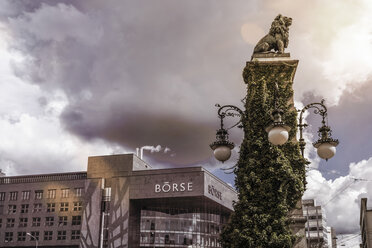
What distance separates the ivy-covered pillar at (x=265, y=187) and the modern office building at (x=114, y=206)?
254 ft

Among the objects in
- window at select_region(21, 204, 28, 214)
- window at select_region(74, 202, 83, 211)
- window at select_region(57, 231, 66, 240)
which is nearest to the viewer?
window at select_region(57, 231, 66, 240)

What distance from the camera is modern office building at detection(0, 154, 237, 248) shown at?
91.7 m

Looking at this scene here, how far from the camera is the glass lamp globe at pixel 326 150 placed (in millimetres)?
10062

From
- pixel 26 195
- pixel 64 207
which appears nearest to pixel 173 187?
pixel 64 207

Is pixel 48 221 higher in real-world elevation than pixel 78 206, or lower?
lower

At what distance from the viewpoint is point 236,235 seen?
1175 cm

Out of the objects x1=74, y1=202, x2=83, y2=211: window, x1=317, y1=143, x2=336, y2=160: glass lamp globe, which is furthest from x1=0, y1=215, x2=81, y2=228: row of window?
x1=317, y1=143, x2=336, y2=160: glass lamp globe

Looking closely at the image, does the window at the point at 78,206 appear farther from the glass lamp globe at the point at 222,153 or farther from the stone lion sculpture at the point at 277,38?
the glass lamp globe at the point at 222,153

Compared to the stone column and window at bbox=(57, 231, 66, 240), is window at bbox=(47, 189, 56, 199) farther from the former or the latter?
the stone column

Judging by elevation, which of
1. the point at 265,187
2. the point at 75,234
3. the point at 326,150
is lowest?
the point at 265,187

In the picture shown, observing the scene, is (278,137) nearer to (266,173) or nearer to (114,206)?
(266,173)

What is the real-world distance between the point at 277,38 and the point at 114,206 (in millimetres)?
83522

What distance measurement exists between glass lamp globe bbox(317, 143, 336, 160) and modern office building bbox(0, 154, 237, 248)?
7993cm

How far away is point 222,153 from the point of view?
10953 millimetres
